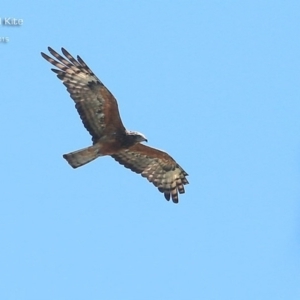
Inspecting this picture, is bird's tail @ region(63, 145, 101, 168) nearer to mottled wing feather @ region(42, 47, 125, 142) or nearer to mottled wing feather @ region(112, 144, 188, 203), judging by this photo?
mottled wing feather @ region(42, 47, 125, 142)

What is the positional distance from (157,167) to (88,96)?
187 cm

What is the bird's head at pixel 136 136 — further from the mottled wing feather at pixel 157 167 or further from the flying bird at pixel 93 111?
the mottled wing feather at pixel 157 167

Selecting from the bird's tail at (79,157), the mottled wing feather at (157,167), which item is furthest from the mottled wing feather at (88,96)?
the mottled wing feather at (157,167)

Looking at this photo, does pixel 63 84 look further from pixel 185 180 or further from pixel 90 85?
pixel 185 180

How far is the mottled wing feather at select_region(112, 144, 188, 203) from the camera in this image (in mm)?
26078

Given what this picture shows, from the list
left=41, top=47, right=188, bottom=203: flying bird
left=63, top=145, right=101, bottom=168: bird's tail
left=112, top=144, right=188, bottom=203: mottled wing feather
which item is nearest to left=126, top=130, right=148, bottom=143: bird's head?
left=41, top=47, right=188, bottom=203: flying bird

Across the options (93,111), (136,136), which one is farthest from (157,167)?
(93,111)

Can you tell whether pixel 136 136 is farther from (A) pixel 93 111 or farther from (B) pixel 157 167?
(B) pixel 157 167

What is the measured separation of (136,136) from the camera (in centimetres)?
2509

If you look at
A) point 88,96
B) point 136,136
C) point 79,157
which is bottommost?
point 79,157

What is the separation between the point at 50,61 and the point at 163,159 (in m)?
2.34

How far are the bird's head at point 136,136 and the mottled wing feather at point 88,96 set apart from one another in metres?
0.13

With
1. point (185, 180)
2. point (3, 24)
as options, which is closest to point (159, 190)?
point (185, 180)

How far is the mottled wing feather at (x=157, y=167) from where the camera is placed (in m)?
26.1
